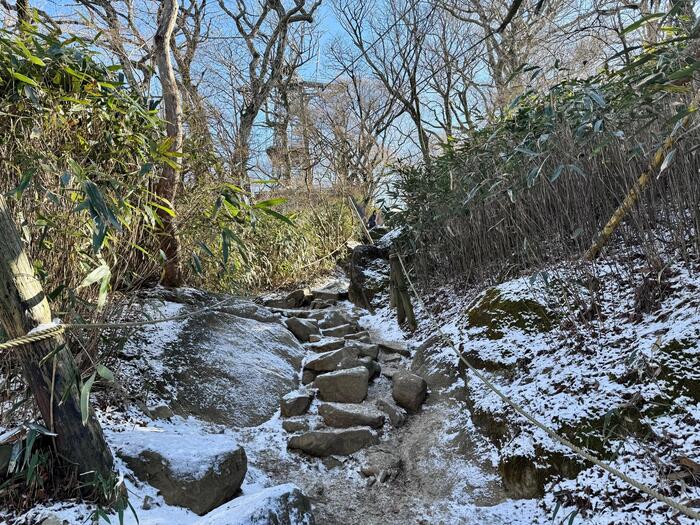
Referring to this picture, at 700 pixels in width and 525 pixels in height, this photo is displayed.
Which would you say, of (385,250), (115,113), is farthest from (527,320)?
(385,250)

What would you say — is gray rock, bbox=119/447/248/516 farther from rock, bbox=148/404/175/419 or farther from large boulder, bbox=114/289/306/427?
large boulder, bbox=114/289/306/427

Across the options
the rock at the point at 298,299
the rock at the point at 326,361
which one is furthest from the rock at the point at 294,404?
the rock at the point at 298,299

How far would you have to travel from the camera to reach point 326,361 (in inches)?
142

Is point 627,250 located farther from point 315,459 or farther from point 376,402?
point 315,459

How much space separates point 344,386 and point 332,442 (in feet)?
2.11

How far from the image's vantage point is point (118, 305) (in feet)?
7.60

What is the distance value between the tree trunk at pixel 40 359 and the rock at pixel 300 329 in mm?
2872

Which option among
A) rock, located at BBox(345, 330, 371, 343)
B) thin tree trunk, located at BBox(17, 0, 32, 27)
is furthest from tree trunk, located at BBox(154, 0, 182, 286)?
rock, located at BBox(345, 330, 371, 343)

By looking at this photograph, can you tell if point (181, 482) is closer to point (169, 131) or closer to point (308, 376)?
point (308, 376)

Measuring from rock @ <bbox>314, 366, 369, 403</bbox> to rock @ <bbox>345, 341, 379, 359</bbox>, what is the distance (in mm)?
497

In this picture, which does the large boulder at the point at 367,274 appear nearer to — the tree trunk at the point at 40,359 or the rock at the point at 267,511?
the rock at the point at 267,511

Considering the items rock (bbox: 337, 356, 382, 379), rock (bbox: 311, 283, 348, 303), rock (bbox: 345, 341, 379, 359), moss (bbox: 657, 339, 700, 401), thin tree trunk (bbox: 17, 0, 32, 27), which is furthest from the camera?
rock (bbox: 311, 283, 348, 303)

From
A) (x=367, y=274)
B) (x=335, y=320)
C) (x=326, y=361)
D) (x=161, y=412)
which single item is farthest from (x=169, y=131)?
(x=367, y=274)

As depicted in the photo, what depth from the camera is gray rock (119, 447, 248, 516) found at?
1.81 meters
